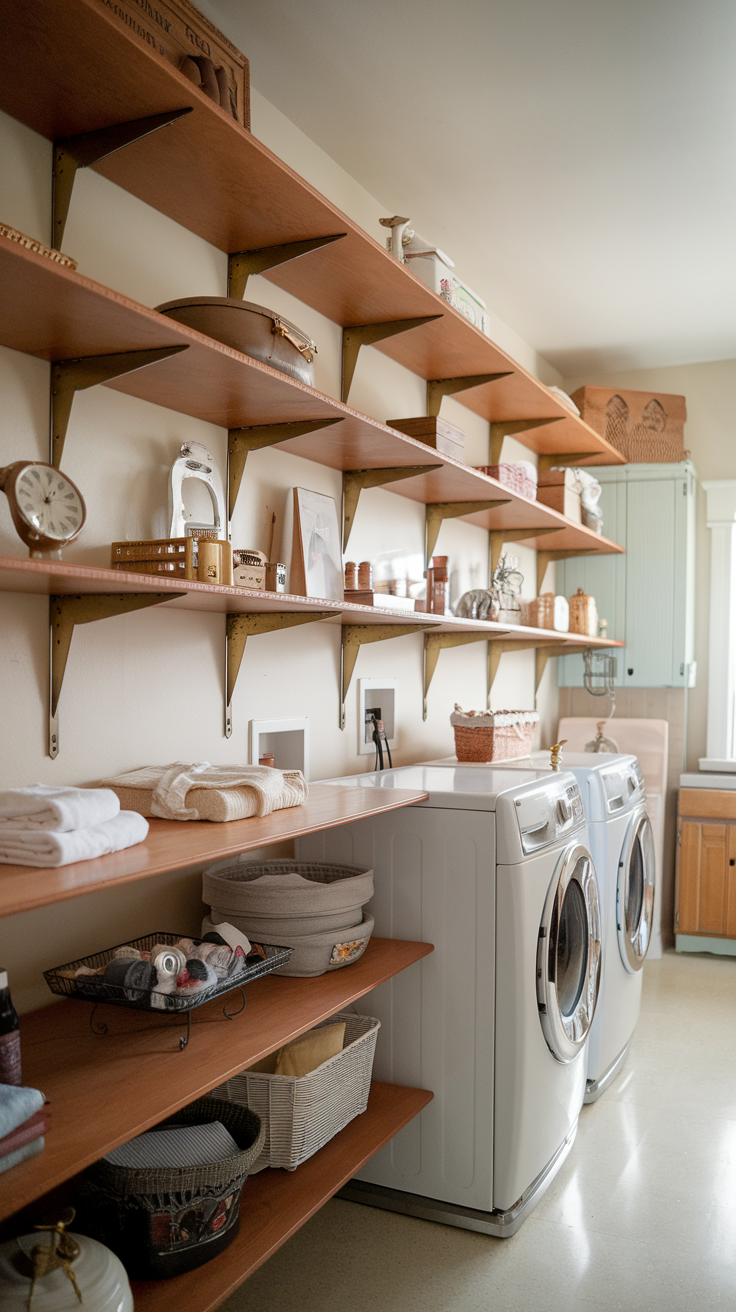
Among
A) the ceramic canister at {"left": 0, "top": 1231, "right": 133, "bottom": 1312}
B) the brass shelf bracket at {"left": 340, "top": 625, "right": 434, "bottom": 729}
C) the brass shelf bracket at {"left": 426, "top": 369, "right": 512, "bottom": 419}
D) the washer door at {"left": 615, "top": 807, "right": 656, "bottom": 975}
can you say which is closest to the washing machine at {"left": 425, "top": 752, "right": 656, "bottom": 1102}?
the washer door at {"left": 615, "top": 807, "right": 656, "bottom": 975}

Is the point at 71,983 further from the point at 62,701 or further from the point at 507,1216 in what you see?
the point at 507,1216

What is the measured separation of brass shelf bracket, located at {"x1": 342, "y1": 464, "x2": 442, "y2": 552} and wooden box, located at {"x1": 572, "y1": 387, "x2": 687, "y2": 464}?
7.74ft

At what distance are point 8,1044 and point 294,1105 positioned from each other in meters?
0.79

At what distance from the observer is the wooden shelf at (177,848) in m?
1.24

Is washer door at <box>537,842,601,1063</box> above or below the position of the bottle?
below

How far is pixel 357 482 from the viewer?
9.43 ft

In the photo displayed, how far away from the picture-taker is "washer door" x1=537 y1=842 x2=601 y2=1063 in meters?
2.37

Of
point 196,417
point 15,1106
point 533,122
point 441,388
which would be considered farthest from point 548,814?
point 533,122

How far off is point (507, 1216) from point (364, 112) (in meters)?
2.90

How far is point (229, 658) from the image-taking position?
7.68ft

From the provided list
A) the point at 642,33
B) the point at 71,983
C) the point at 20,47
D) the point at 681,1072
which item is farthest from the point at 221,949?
the point at 642,33

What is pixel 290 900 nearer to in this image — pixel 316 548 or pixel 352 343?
pixel 316 548

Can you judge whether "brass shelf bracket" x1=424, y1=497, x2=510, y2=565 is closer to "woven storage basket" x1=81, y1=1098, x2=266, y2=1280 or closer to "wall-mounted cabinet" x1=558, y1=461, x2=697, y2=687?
"wall-mounted cabinet" x1=558, y1=461, x2=697, y2=687

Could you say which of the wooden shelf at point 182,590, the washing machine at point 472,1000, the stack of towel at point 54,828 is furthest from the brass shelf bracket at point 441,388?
the stack of towel at point 54,828
